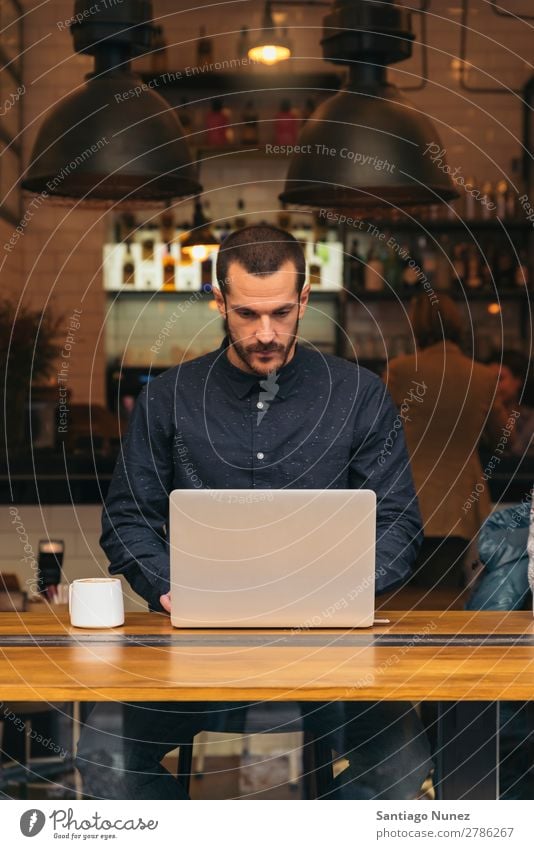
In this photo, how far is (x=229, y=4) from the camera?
657 cm

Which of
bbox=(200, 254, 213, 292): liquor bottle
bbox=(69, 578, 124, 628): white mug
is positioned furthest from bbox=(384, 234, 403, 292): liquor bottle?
bbox=(69, 578, 124, 628): white mug

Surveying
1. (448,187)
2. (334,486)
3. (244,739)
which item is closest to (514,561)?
(334,486)

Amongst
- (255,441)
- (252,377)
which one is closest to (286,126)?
(252,377)

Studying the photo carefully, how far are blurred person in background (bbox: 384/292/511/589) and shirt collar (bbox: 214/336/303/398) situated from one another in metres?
1.85

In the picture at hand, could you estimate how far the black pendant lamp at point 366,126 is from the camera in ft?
12.4

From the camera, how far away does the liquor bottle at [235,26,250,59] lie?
253 inches

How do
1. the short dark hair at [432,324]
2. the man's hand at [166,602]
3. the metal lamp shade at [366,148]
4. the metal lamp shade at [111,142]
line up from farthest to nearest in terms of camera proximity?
the short dark hair at [432,324] < the metal lamp shade at [366,148] < the metal lamp shade at [111,142] < the man's hand at [166,602]

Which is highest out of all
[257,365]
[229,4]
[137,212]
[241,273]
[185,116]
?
[229,4]

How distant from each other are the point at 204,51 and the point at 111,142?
3.23 m

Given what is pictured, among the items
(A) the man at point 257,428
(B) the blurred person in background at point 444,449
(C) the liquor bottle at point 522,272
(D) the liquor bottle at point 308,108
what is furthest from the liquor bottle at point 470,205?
(A) the man at point 257,428

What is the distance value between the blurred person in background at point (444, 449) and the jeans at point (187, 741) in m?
2.35

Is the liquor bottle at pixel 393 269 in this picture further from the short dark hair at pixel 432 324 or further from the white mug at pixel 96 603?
the white mug at pixel 96 603

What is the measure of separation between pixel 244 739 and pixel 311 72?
3.47 metres

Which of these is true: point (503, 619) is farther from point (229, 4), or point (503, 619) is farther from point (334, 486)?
point (229, 4)
